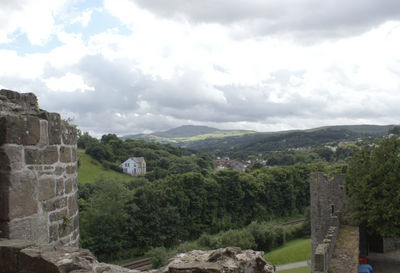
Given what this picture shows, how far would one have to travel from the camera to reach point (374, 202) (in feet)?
58.3

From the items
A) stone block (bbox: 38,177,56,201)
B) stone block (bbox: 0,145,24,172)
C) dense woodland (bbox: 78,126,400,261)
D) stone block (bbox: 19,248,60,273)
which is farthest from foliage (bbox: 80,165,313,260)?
stone block (bbox: 19,248,60,273)

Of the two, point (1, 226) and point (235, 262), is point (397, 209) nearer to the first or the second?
point (235, 262)

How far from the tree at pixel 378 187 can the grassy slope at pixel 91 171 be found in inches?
1455

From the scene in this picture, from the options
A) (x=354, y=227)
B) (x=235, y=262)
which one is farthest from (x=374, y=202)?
(x=235, y=262)

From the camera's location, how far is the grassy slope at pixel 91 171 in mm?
48300

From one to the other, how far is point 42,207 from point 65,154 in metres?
0.84

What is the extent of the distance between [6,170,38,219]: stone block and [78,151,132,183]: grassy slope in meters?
45.0

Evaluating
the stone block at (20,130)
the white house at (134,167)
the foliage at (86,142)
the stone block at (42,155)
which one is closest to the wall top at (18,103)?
the stone block at (20,130)

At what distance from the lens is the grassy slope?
4830 centimetres

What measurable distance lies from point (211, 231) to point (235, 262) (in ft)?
126

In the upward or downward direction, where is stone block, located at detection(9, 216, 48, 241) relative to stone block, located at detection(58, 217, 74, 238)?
upward

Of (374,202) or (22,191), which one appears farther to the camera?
(374,202)

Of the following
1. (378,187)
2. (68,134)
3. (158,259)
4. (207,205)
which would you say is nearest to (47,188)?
(68,134)

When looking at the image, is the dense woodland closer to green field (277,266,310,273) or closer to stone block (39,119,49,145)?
green field (277,266,310,273)
